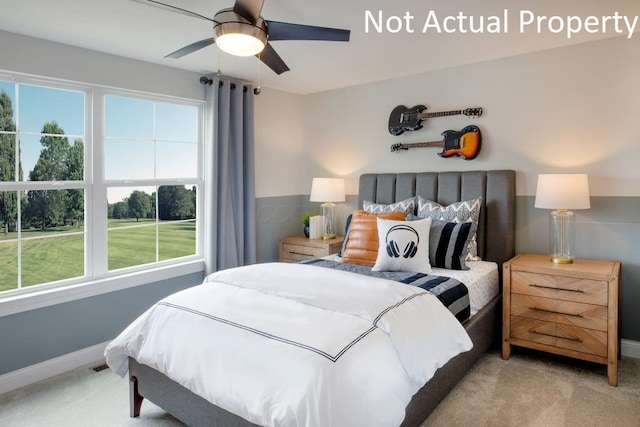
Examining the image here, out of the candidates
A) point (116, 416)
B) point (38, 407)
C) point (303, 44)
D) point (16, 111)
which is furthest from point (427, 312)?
point (16, 111)

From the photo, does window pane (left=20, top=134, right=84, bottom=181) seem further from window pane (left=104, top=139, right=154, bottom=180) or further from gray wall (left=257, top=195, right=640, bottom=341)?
gray wall (left=257, top=195, right=640, bottom=341)

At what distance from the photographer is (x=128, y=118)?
355cm

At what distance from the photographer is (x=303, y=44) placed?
3.08 meters

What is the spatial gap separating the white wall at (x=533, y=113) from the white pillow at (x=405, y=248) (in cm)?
104

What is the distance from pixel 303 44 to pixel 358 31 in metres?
0.48

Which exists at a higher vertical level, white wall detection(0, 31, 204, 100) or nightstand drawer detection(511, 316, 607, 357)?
white wall detection(0, 31, 204, 100)

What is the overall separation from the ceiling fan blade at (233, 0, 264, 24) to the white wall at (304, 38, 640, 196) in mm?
2380

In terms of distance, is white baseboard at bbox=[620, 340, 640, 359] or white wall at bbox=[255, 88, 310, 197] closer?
white baseboard at bbox=[620, 340, 640, 359]

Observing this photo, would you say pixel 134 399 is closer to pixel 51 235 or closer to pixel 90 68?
pixel 51 235

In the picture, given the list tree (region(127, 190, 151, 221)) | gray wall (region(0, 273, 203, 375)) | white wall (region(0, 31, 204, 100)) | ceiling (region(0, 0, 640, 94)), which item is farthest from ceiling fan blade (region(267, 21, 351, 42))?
gray wall (region(0, 273, 203, 375))

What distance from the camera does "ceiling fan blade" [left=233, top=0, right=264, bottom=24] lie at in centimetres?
181

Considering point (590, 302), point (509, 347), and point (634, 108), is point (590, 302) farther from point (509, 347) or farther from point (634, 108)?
point (634, 108)

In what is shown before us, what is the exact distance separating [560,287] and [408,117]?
6.60 feet

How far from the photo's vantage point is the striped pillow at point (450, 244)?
3.08 m
